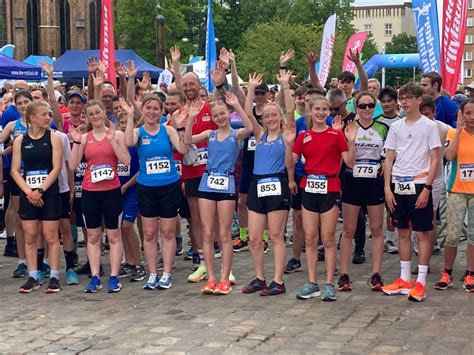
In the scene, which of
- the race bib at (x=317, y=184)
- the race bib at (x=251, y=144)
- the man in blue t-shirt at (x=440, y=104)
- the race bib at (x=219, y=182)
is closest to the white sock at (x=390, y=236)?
the man in blue t-shirt at (x=440, y=104)

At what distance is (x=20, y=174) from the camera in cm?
838

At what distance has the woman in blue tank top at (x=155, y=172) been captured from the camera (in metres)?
8.19

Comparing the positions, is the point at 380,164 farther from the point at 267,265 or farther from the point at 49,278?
the point at 49,278

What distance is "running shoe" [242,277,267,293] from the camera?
26.2 ft

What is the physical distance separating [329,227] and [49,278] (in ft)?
10.2

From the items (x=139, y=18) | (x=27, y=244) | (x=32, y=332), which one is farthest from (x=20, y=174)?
(x=139, y=18)

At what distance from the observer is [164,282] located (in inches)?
327

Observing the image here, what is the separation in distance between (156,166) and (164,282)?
1193 mm

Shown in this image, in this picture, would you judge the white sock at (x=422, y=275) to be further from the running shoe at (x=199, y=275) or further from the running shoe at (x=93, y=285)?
the running shoe at (x=93, y=285)

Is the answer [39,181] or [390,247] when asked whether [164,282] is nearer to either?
[39,181]

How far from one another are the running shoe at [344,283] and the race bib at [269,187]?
3.61 feet

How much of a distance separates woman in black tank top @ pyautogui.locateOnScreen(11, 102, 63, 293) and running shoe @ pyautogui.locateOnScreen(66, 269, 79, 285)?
0.29m

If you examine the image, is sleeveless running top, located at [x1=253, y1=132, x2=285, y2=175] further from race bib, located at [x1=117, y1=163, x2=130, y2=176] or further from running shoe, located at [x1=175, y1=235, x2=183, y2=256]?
running shoe, located at [x1=175, y1=235, x2=183, y2=256]

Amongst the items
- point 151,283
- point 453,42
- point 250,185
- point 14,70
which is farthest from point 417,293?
point 14,70
